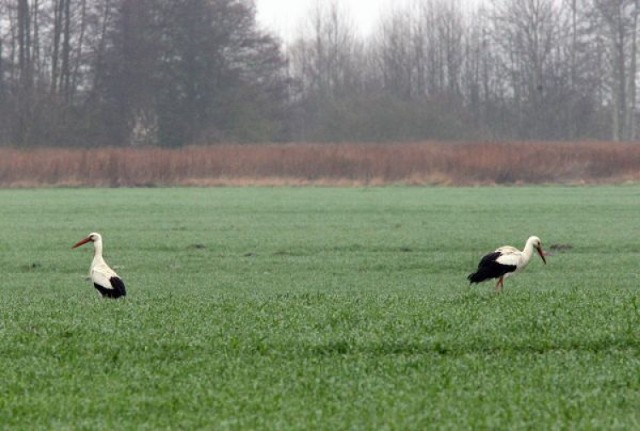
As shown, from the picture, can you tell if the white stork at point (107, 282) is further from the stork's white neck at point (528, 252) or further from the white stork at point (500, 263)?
the stork's white neck at point (528, 252)

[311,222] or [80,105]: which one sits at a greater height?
[80,105]

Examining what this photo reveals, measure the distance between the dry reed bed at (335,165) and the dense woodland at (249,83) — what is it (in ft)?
51.4

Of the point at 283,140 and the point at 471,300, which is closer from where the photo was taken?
the point at 471,300

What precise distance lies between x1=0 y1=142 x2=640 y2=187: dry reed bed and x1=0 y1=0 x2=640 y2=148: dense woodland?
1567 centimetres

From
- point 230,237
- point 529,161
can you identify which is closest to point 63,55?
point 529,161

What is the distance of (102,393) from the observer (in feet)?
23.3

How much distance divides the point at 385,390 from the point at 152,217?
2623 centimetres

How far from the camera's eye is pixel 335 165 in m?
54.9

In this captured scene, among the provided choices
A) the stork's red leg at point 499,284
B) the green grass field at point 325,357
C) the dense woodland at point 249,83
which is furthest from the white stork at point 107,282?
the dense woodland at point 249,83

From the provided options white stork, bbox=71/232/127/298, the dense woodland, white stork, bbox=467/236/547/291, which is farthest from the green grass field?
the dense woodland

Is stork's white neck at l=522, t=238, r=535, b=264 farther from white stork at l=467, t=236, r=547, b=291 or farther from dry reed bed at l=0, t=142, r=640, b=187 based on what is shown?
dry reed bed at l=0, t=142, r=640, b=187

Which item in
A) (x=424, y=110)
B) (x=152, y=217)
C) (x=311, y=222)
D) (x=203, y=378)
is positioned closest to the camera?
(x=203, y=378)

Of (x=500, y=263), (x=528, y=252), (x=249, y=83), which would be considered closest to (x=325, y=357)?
(x=500, y=263)

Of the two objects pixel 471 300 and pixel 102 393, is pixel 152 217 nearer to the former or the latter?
pixel 471 300
